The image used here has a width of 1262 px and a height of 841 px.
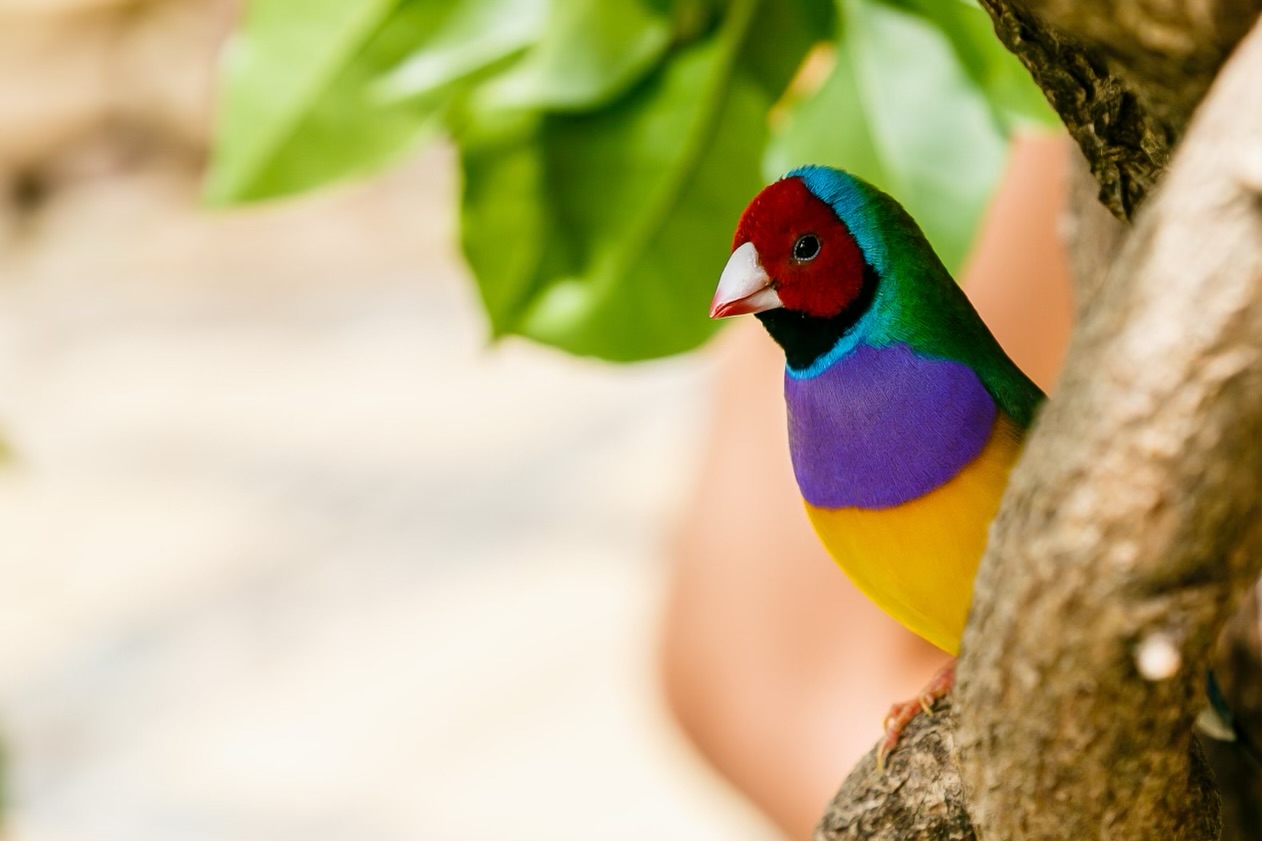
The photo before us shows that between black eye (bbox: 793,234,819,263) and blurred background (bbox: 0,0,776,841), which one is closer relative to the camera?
black eye (bbox: 793,234,819,263)

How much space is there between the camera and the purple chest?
40 centimetres

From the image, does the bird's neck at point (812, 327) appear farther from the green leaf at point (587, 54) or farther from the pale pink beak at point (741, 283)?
the green leaf at point (587, 54)

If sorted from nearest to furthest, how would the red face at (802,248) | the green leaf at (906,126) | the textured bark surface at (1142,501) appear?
1. the textured bark surface at (1142,501)
2. the red face at (802,248)
3. the green leaf at (906,126)

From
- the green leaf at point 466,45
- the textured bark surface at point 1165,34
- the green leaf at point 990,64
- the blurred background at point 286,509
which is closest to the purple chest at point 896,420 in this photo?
the textured bark surface at point 1165,34

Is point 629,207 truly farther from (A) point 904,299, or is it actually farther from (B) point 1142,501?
(B) point 1142,501

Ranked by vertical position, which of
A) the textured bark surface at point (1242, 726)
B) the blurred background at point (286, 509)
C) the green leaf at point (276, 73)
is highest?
the green leaf at point (276, 73)

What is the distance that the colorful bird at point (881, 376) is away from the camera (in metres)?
0.39

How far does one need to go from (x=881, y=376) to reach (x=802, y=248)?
0.04 m

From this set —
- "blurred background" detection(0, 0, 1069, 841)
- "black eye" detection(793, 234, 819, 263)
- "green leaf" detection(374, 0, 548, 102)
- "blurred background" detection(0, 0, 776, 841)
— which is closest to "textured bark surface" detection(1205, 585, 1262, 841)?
"blurred background" detection(0, 0, 1069, 841)

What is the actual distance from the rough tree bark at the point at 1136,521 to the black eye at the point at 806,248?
0.09m

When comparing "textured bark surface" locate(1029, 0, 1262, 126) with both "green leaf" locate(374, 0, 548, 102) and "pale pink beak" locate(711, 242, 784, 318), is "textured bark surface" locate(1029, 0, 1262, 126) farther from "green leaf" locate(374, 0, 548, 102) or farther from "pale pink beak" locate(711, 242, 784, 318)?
"green leaf" locate(374, 0, 548, 102)

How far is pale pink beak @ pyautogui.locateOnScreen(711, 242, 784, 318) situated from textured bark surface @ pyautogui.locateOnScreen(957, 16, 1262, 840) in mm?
119

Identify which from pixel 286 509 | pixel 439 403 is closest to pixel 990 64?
pixel 286 509

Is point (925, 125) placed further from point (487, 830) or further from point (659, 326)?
point (487, 830)
